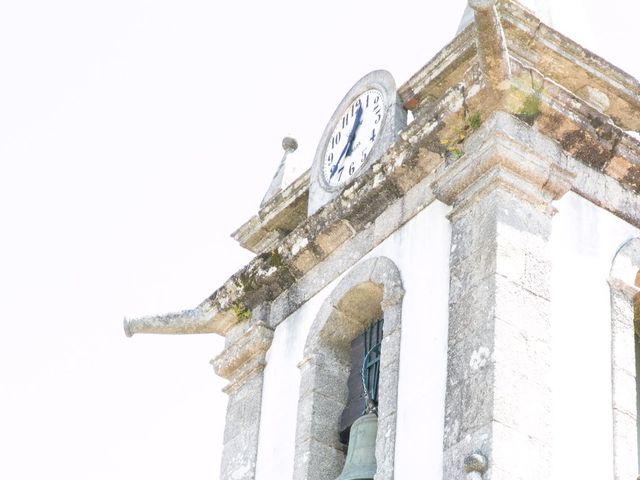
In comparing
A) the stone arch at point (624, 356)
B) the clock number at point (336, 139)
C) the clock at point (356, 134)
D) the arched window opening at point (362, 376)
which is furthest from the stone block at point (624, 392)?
the clock number at point (336, 139)

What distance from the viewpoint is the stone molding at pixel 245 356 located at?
13.5 m

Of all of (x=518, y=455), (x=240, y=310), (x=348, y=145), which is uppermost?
(x=348, y=145)

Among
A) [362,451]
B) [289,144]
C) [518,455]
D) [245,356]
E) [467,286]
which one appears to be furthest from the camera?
[289,144]

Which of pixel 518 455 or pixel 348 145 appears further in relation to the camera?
pixel 348 145

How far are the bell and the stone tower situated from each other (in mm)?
237

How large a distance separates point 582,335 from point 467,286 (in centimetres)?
68

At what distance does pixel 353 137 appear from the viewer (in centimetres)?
1369

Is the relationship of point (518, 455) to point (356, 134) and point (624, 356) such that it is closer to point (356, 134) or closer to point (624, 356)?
point (624, 356)

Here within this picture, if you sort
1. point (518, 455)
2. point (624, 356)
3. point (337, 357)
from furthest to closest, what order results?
point (337, 357) < point (624, 356) < point (518, 455)

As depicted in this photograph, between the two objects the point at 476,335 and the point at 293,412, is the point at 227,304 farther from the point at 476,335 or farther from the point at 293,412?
the point at 476,335

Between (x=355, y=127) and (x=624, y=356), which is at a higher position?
(x=355, y=127)

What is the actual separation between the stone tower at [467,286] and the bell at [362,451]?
24 cm

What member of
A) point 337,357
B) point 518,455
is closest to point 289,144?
point 337,357

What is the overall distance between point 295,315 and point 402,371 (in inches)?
62.2
